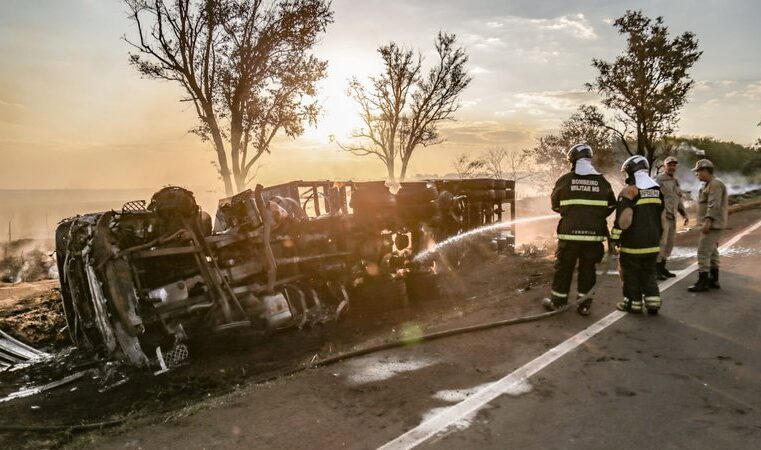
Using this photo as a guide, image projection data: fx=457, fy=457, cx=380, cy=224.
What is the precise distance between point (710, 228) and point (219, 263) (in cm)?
705

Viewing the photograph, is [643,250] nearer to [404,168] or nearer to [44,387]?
[44,387]

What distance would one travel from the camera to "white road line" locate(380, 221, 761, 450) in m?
2.91

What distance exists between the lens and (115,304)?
195 inches

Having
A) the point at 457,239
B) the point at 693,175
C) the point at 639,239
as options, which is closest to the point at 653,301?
the point at 639,239

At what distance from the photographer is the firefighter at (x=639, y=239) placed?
5.54 meters

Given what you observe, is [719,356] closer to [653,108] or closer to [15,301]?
[15,301]

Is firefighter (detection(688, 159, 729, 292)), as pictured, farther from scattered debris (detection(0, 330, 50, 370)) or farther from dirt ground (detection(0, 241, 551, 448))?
scattered debris (detection(0, 330, 50, 370))

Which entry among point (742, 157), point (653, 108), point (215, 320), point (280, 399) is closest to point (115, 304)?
point (215, 320)

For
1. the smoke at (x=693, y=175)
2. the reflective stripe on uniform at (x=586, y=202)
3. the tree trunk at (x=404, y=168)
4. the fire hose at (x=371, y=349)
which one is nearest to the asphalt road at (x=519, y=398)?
the fire hose at (x=371, y=349)

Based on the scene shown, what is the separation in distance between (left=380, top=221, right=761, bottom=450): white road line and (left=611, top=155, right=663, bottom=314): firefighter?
46 cm

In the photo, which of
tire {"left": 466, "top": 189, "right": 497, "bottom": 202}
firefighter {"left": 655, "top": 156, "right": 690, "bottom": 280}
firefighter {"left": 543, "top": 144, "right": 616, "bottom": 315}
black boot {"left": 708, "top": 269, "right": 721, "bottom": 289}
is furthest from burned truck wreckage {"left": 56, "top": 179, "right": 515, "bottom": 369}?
tire {"left": 466, "top": 189, "right": 497, "bottom": 202}

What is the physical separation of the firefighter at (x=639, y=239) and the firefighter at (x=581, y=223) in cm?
20

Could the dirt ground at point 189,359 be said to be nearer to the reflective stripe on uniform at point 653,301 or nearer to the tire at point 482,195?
the reflective stripe on uniform at point 653,301

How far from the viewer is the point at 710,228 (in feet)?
22.1
